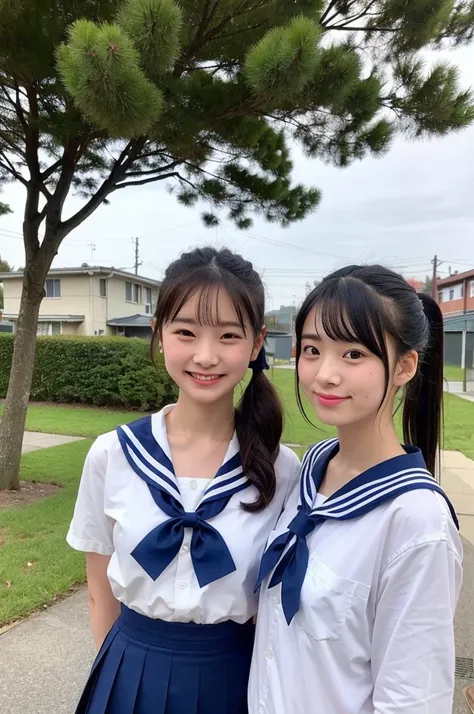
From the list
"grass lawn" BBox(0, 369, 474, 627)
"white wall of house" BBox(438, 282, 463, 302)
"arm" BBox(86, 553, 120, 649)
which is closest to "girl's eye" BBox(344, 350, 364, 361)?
"grass lawn" BBox(0, 369, 474, 627)

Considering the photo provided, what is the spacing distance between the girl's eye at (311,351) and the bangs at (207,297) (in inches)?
9.2

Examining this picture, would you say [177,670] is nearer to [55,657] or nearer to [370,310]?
[370,310]

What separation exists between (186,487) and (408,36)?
3.71 metres

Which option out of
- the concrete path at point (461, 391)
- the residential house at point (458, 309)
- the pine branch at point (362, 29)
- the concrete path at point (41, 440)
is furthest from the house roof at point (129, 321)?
the pine branch at point (362, 29)

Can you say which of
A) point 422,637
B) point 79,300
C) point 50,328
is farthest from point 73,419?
point 50,328

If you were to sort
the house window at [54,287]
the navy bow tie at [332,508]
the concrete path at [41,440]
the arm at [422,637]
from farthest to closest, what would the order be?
1. the house window at [54,287]
2. the concrete path at [41,440]
3. the navy bow tie at [332,508]
4. the arm at [422,637]

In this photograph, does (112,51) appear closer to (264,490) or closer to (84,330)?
(264,490)

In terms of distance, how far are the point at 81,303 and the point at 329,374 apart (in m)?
23.6

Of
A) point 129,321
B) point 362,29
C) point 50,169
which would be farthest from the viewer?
point 129,321

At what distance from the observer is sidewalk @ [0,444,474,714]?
81.0 inches

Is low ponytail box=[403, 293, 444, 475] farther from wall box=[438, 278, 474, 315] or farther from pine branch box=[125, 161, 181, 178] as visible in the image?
wall box=[438, 278, 474, 315]

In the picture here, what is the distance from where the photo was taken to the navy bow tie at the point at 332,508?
0.96 m

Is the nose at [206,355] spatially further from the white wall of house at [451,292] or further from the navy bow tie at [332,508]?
the white wall of house at [451,292]

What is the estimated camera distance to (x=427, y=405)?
52.6 inches
